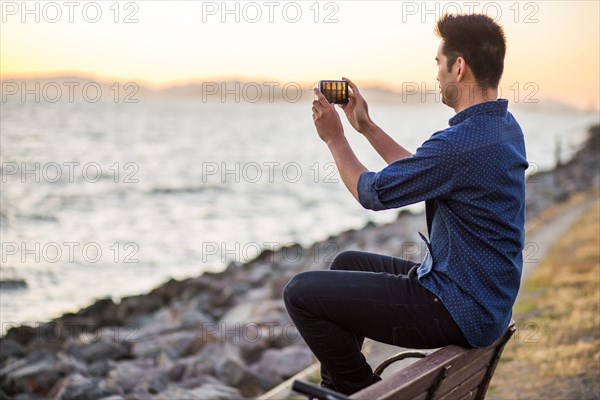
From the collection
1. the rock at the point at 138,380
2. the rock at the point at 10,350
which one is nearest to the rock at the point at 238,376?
the rock at the point at 138,380

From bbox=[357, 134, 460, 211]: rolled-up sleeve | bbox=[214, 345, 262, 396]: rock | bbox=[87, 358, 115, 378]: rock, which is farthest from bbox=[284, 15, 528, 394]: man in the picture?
bbox=[87, 358, 115, 378]: rock

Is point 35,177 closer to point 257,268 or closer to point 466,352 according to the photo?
point 257,268

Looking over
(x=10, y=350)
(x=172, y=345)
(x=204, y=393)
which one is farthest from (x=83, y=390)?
(x=10, y=350)

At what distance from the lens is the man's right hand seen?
11.6ft

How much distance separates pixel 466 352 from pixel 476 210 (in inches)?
20.3

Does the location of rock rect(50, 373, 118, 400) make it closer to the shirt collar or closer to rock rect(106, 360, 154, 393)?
rock rect(106, 360, 154, 393)

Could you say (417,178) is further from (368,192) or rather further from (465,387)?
(465,387)

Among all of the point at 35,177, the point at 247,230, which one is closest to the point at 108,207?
the point at 247,230

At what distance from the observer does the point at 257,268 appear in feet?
54.3

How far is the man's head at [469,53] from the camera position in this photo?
2.97m

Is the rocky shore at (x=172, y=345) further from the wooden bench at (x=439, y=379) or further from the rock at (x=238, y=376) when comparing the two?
the wooden bench at (x=439, y=379)

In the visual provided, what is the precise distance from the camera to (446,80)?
306 centimetres

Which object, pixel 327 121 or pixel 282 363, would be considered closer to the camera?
pixel 327 121

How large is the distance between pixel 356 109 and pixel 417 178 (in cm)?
76
